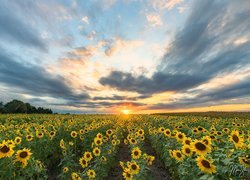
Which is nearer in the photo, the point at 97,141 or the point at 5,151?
the point at 5,151

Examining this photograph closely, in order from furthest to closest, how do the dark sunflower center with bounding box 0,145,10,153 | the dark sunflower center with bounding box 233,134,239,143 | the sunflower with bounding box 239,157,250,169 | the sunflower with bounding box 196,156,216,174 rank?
the dark sunflower center with bounding box 0,145,10,153 < the dark sunflower center with bounding box 233,134,239,143 < the sunflower with bounding box 196,156,216,174 < the sunflower with bounding box 239,157,250,169

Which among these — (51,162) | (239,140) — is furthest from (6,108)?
(239,140)

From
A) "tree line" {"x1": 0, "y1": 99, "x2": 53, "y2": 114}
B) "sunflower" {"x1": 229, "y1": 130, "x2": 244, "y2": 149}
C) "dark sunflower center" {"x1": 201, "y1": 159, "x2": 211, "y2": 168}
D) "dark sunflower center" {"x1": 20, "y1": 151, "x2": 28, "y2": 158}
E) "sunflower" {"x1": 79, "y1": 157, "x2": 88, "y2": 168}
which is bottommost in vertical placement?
"sunflower" {"x1": 79, "y1": 157, "x2": 88, "y2": 168}

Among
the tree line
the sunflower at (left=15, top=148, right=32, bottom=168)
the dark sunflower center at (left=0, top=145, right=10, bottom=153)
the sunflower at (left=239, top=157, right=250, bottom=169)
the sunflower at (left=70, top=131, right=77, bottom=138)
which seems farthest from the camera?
the tree line

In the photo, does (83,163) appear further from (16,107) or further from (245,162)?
(16,107)

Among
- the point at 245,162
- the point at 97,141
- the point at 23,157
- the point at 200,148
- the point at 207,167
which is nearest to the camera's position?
the point at 245,162

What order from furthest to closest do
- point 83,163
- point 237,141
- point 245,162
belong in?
point 83,163, point 237,141, point 245,162

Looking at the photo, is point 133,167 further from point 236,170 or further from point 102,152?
point 102,152

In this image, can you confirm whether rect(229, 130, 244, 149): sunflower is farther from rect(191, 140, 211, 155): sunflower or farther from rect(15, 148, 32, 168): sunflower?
rect(15, 148, 32, 168): sunflower

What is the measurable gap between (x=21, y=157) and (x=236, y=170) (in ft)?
16.0

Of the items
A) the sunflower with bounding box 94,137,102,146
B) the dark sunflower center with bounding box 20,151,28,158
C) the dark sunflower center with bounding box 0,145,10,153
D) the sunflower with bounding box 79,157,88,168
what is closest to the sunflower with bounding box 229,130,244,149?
the sunflower with bounding box 79,157,88,168

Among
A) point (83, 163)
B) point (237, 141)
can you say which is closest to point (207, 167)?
point (237, 141)

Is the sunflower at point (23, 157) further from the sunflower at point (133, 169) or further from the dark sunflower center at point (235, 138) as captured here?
the dark sunflower center at point (235, 138)

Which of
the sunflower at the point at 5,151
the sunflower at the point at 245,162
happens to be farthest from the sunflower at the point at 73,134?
the sunflower at the point at 245,162
